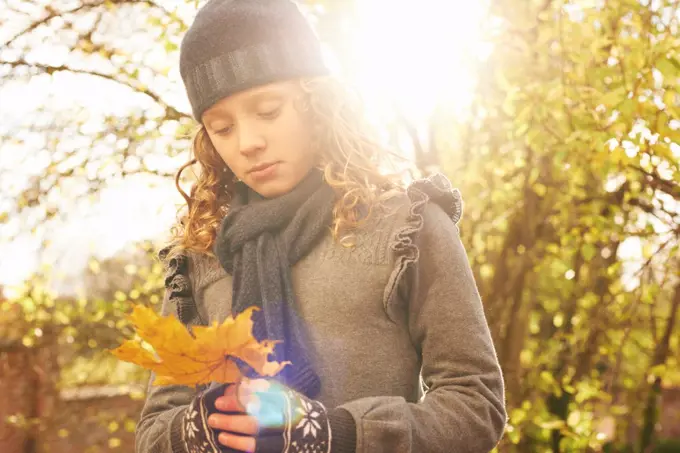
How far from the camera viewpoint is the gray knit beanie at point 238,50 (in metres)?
1.51

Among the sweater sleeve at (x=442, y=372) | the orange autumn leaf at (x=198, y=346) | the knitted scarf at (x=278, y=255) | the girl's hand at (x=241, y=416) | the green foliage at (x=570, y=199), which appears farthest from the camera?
the green foliage at (x=570, y=199)

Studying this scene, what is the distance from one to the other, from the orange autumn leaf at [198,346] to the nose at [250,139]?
22.4 inches

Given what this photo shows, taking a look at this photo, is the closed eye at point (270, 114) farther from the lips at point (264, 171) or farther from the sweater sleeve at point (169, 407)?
the sweater sleeve at point (169, 407)

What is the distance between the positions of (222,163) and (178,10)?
193cm

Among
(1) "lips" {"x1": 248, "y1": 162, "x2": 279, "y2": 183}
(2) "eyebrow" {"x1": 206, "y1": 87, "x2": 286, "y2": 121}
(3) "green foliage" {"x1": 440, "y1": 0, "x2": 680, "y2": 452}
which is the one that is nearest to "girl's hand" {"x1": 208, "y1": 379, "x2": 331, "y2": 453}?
(1) "lips" {"x1": 248, "y1": 162, "x2": 279, "y2": 183}

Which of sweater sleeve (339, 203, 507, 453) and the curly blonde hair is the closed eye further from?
sweater sleeve (339, 203, 507, 453)

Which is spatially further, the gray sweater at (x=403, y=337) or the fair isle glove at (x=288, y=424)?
the gray sweater at (x=403, y=337)

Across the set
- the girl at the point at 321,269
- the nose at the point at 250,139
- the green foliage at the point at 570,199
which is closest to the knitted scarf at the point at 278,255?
the girl at the point at 321,269

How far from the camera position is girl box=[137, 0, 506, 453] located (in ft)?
4.36

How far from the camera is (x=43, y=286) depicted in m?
4.90

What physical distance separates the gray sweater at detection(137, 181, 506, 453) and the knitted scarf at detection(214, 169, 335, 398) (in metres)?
0.04

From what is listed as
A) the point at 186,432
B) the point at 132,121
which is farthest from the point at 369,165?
the point at 132,121

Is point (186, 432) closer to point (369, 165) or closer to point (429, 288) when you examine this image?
point (429, 288)

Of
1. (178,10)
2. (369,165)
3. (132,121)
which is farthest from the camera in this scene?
(132,121)
